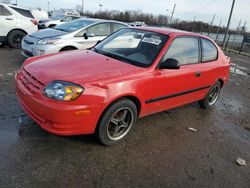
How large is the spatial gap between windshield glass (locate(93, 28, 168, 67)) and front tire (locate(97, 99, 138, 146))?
0.70 metres

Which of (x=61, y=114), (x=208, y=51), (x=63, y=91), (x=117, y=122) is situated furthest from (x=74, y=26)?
(x=61, y=114)

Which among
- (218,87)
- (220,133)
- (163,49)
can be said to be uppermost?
(163,49)

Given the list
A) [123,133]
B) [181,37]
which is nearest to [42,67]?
[123,133]

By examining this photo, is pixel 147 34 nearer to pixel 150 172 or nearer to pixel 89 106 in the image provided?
pixel 89 106

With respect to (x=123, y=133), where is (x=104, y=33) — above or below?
above

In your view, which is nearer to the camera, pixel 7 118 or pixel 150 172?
pixel 150 172

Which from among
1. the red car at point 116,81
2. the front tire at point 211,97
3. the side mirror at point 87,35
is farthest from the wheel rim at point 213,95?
the side mirror at point 87,35

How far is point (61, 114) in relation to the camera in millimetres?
2662

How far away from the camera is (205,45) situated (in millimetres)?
4652

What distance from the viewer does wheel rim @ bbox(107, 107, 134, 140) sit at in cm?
328

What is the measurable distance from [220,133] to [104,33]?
5035 mm

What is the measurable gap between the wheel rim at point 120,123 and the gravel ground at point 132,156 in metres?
0.17

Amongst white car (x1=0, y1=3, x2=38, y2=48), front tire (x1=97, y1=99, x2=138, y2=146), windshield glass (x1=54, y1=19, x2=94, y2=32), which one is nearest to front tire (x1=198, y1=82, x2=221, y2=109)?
front tire (x1=97, y1=99, x2=138, y2=146)

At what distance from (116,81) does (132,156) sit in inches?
41.0
